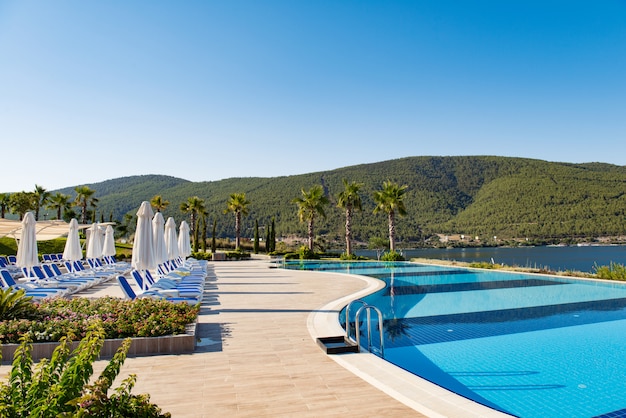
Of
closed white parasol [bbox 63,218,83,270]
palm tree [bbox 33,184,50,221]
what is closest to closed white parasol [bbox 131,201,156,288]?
closed white parasol [bbox 63,218,83,270]

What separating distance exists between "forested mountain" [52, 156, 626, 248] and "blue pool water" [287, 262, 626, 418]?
1776 inches

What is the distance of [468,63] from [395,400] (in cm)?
2595

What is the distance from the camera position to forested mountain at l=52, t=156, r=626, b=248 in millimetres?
63341

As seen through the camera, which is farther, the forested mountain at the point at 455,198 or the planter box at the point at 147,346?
the forested mountain at the point at 455,198

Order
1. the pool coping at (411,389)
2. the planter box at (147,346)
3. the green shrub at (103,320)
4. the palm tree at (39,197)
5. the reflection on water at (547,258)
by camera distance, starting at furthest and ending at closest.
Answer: the palm tree at (39,197) → the reflection on water at (547,258) → the green shrub at (103,320) → the planter box at (147,346) → the pool coping at (411,389)

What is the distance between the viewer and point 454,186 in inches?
3270

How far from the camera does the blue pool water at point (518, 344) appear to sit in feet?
18.3

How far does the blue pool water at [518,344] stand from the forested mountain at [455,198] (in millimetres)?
45120

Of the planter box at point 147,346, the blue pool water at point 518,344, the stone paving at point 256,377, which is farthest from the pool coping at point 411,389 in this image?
the planter box at point 147,346

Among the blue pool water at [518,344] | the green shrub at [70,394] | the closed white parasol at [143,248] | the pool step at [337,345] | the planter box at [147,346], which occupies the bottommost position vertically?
the blue pool water at [518,344]

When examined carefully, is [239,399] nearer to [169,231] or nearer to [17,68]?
[169,231]

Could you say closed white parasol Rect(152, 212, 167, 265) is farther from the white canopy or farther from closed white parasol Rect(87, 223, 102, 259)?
closed white parasol Rect(87, 223, 102, 259)

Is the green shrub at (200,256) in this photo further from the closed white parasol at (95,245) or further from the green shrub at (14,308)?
the green shrub at (14,308)

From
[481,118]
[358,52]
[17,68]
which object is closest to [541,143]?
[481,118]
